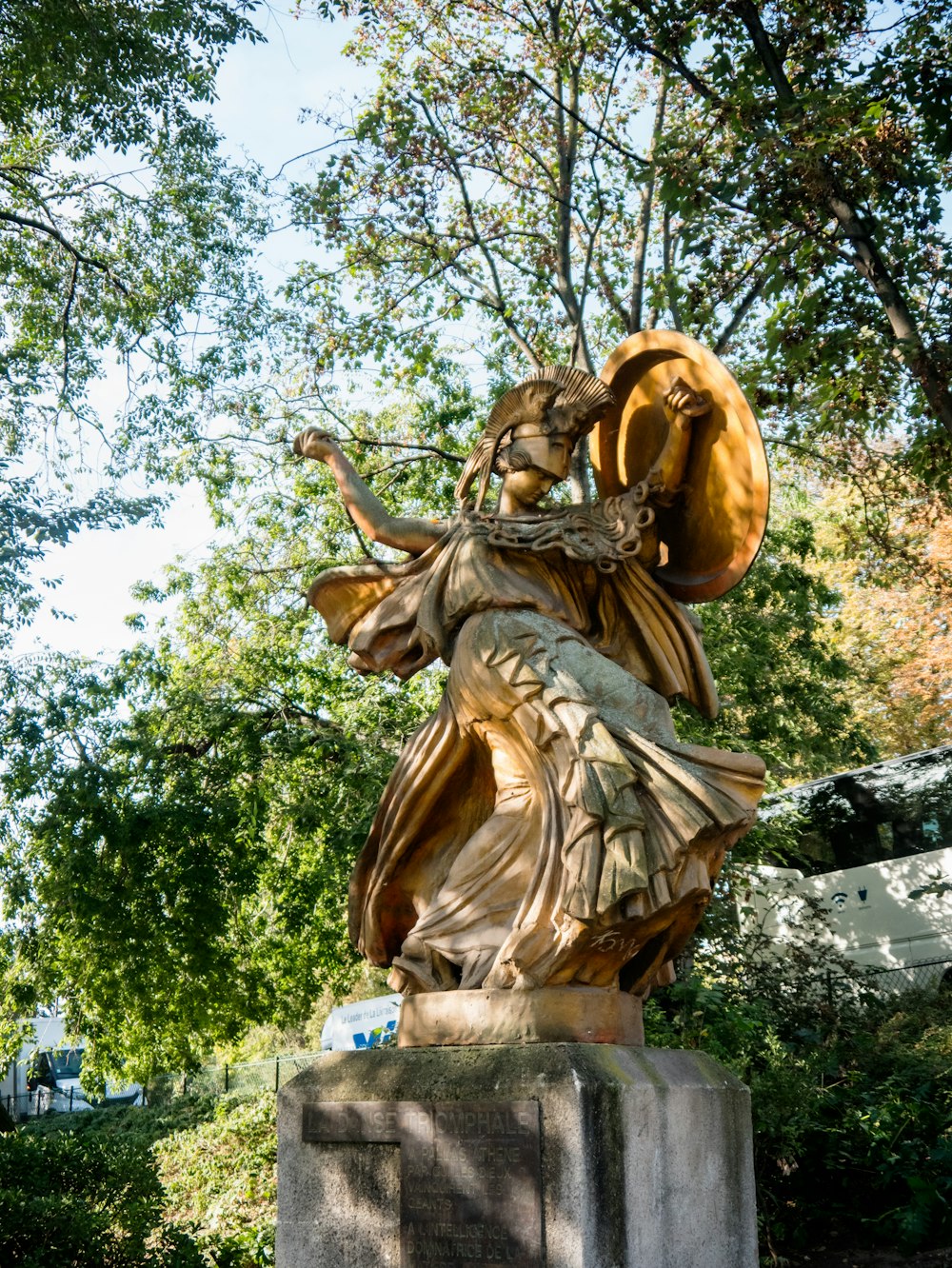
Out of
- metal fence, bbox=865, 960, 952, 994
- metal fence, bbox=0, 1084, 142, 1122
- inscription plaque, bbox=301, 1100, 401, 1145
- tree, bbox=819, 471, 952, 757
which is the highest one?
tree, bbox=819, 471, 952, 757

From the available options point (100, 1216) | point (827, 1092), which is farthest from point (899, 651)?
point (100, 1216)

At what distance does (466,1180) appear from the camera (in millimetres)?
3795

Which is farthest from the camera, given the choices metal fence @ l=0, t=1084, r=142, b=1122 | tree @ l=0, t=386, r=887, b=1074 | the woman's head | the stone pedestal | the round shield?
metal fence @ l=0, t=1084, r=142, b=1122

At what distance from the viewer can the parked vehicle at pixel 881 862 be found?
14.1 meters

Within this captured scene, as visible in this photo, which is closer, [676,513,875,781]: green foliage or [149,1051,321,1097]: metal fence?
[676,513,875,781]: green foliage

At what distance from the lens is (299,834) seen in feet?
43.2

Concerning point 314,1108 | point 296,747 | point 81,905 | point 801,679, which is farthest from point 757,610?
point 314,1108

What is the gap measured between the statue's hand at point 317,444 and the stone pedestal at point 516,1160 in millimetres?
2348

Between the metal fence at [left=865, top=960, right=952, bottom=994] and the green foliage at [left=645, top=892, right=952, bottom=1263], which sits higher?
the metal fence at [left=865, top=960, right=952, bottom=994]

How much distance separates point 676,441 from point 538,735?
1.39 meters

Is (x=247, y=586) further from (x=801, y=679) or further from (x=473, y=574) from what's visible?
(x=473, y=574)

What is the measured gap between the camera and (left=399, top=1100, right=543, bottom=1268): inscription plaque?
365cm

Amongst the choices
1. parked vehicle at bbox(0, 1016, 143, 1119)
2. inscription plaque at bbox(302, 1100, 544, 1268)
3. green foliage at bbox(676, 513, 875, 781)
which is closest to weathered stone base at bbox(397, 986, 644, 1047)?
inscription plaque at bbox(302, 1100, 544, 1268)

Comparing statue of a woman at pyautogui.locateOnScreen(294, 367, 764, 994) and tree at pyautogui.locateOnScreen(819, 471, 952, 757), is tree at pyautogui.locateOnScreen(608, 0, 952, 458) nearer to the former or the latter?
statue of a woman at pyautogui.locateOnScreen(294, 367, 764, 994)
